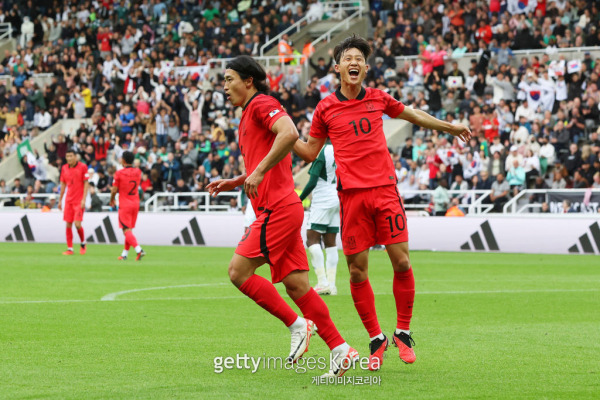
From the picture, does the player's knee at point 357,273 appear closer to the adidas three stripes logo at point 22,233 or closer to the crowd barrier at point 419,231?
the crowd barrier at point 419,231

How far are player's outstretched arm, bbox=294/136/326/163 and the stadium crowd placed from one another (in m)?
18.1

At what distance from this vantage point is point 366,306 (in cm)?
800

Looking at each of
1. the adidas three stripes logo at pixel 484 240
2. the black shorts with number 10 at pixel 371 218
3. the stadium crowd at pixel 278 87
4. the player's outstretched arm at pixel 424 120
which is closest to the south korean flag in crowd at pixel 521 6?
the stadium crowd at pixel 278 87

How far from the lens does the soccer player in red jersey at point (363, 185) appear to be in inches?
312

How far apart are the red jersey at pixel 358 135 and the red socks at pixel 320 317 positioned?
103 centimetres

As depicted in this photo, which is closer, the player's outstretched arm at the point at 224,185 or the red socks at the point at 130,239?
the player's outstretched arm at the point at 224,185

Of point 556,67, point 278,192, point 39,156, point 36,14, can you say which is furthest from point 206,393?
point 36,14

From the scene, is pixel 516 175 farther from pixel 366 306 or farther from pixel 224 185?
pixel 224 185

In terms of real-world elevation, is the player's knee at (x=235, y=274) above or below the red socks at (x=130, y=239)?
above

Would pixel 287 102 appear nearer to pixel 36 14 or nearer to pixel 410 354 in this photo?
pixel 36 14

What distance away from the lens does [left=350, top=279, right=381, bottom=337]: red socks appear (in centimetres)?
793

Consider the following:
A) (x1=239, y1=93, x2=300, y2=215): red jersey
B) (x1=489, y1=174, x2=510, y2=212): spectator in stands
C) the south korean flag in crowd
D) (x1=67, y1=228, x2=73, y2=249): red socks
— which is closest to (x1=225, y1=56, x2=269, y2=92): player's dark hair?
(x1=239, y1=93, x2=300, y2=215): red jersey

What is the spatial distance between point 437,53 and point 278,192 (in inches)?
985

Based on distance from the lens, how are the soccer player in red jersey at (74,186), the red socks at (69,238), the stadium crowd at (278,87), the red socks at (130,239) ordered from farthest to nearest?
the stadium crowd at (278,87), the red socks at (69,238), the soccer player in red jersey at (74,186), the red socks at (130,239)
